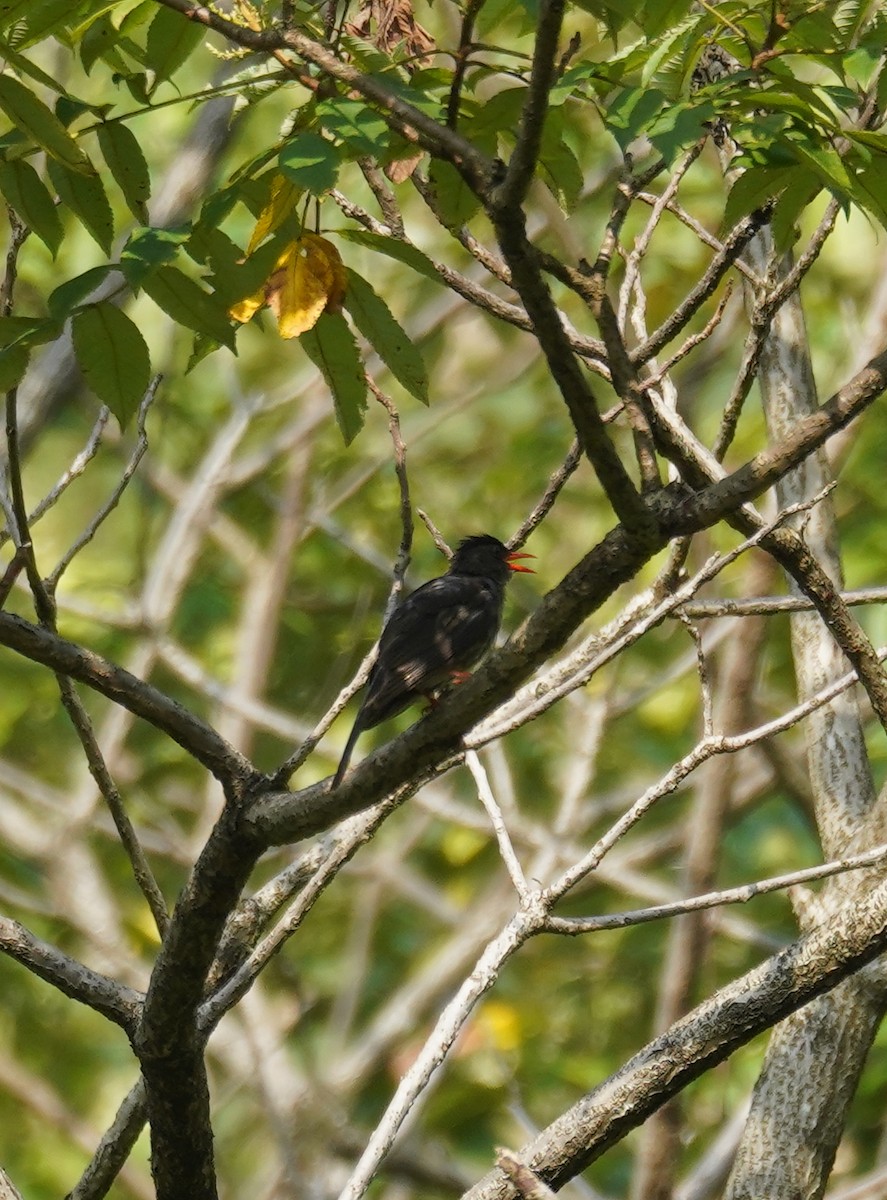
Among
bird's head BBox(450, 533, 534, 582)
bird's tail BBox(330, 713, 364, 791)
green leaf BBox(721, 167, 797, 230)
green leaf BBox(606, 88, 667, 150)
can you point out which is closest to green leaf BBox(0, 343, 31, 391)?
bird's tail BBox(330, 713, 364, 791)

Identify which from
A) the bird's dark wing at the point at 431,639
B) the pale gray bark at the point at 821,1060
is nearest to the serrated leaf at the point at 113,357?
the pale gray bark at the point at 821,1060

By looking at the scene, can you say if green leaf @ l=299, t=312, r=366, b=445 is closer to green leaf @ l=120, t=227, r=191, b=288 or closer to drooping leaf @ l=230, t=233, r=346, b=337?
drooping leaf @ l=230, t=233, r=346, b=337

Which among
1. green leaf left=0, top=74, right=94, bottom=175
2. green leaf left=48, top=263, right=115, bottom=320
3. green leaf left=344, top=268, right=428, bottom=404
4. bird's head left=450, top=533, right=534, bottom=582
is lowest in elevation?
green leaf left=48, top=263, right=115, bottom=320

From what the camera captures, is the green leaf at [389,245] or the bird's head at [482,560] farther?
the bird's head at [482,560]

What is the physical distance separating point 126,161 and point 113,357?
0.36 metres

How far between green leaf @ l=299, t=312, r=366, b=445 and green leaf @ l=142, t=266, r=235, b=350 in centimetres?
19

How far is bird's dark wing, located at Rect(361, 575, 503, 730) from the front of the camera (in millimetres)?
4848

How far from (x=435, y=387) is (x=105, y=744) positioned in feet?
11.7

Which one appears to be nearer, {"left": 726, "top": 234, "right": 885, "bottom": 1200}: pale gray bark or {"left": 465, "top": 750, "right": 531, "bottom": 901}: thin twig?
{"left": 465, "top": 750, "right": 531, "bottom": 901}: thin twig

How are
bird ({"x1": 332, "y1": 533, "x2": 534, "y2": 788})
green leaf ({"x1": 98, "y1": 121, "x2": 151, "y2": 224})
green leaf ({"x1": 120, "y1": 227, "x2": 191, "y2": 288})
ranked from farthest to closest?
1. bird ({"x1": 332, "y1": 533, "x2": 534, "y2": 788})
2. green leaf ({"x1": 98, "y1": 121, "x2": 151, "y2": 224})
3. green leaf ({"x1": 120, "y1": 227, "x2": 191, "y2": 288})

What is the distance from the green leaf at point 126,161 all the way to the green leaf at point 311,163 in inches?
19.2

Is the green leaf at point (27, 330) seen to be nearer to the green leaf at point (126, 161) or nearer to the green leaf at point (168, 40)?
the green leaf at point (126, 161)

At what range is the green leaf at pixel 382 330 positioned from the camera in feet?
8.96

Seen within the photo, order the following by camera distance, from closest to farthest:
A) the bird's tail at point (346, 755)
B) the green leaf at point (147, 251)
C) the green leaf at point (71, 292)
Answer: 1. the green leaf at point (147, 251)
2. the green leaf at point (71, 292)
3. the bird's tail at point (346, 755)
